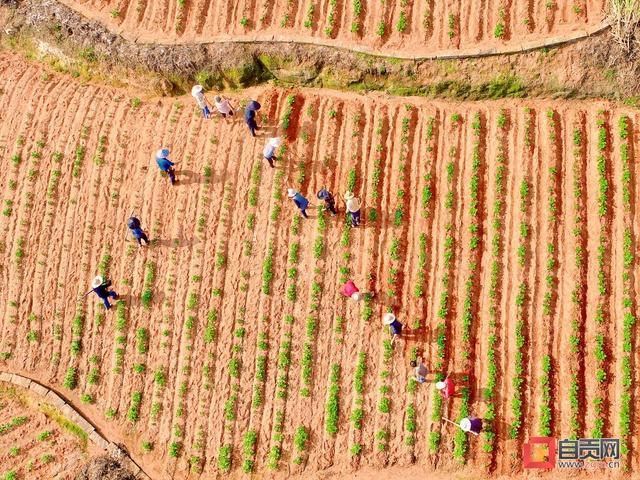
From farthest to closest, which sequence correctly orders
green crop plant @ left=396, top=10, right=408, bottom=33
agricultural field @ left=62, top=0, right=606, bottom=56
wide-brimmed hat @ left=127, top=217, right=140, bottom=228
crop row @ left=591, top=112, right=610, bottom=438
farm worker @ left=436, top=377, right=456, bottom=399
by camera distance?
green crop plant @ left=396, top=10, right=408, bottom=33, agricultural field @ left=62, top=0, right=606, bottom=56, wide-brimmed hat @ left=127, top=217, right=140, bottom=228, crop row @ left=591, top=112, right=610, bottom=438, farm worker @ left=436, top=377, right=456, bottom=399

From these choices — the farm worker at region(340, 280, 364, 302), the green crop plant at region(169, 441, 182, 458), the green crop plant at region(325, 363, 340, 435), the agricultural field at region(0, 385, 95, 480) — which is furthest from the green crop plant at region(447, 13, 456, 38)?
the agricultural field at region(0, 385, 95, 480)

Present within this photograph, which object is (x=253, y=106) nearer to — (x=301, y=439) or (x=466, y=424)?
(x=301, y=439)

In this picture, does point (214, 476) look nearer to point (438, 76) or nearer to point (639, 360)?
point (639, 360)

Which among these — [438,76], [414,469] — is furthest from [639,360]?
[438,76]

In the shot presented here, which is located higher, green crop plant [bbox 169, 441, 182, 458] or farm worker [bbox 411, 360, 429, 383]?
farm worker [bbox 411, 360, 429, 383]

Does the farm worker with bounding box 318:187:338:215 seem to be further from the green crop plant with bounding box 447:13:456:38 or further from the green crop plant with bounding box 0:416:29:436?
the green crop plant with bounding box 0:416:29:436

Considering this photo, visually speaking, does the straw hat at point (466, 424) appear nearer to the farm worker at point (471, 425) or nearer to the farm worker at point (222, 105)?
the farm worker at point (471, 425)
